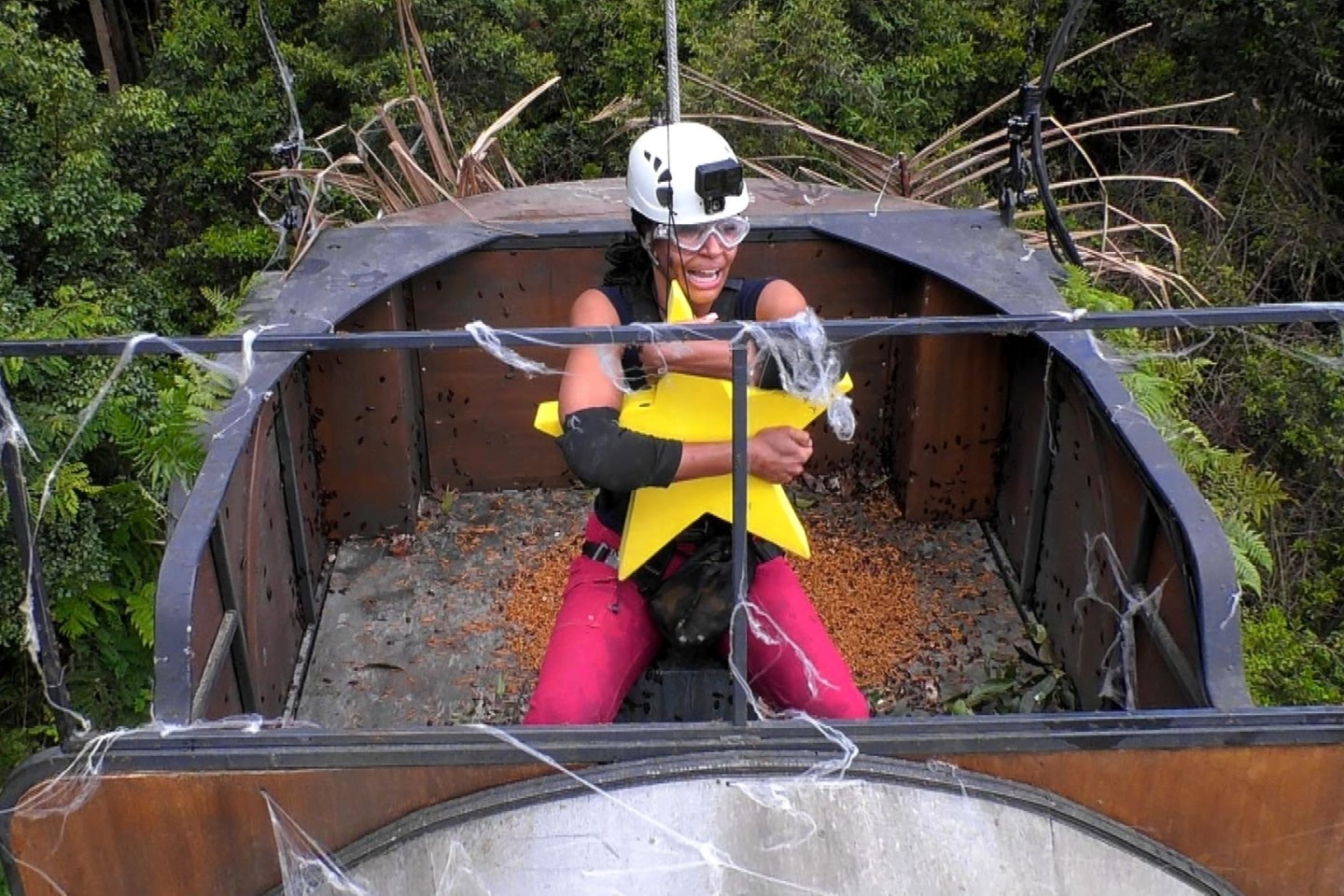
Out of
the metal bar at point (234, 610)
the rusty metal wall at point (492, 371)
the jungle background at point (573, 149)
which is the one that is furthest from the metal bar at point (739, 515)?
the jungle background at point (573, 149)

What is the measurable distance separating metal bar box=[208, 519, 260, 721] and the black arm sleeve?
0.78m

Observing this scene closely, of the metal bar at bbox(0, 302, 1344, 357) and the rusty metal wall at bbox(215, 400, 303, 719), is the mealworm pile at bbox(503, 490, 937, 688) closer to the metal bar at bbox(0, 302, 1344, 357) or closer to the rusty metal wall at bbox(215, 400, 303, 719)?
the rusty metal wall at bbox(215, 400, 303, 719)

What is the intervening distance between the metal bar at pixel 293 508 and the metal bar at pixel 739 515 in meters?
1.90

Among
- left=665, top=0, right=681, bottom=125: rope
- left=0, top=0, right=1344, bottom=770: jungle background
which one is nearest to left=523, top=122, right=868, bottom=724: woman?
left=665, top=0, right=681, bottom=125: rope

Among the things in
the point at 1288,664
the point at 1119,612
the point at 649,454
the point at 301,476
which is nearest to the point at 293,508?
the point at 301,476

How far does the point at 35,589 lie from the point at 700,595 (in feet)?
4.54

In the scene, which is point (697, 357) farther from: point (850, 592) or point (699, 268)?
point (850, 592)

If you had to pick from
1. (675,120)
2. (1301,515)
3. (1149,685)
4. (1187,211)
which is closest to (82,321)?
(675,120)

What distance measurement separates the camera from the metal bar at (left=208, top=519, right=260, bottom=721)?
2.69 metres

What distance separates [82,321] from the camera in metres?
6.18

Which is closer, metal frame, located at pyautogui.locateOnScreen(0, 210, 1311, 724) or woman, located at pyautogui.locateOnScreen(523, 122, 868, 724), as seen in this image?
metal frame, located at pyautogui.locateOnScreen(0, 210, 1311, 724)

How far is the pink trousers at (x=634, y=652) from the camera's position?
2.71m

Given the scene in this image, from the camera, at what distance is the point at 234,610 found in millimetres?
2824

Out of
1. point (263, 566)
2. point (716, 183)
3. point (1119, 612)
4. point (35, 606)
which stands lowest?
point (1119, 612)
